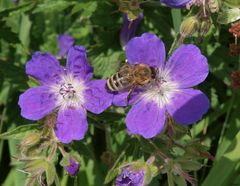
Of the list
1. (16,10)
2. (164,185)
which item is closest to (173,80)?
(164,185)

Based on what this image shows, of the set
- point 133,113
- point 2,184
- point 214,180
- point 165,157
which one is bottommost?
point 2,184

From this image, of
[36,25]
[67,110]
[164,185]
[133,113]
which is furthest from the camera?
[36,25]

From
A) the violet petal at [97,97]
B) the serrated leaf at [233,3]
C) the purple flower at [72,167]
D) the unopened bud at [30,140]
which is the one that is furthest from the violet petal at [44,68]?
the serrated leaf at [233,3]

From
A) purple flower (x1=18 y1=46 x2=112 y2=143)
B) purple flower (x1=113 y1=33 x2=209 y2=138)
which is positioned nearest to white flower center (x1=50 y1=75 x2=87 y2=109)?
Answer: purple flower (x1=18 y1=46 x2=112 y2=143)

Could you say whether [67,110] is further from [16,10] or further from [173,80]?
[16,10]

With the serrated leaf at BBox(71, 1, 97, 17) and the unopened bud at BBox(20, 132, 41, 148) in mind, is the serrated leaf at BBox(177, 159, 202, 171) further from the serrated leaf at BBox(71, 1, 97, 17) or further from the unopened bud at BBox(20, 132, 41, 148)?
the serrated leaf at BBox(71, 1, 97, 17)

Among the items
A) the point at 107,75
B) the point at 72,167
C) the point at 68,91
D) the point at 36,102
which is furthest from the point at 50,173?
the point at 107,75
